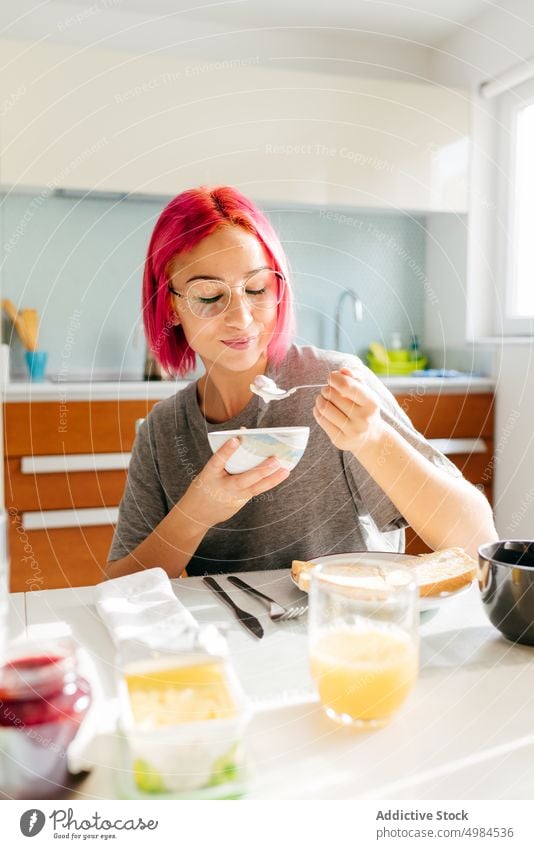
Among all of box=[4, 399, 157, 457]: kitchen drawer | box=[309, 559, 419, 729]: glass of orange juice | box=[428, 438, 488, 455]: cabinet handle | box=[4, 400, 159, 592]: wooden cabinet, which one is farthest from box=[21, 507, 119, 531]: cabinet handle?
box=[309, 559, 419, 729]: glass of orange juice

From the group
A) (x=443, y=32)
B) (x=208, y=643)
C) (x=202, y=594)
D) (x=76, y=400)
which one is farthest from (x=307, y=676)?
(x=443, y=32)

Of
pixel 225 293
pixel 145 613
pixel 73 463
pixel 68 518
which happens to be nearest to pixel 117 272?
pixel 73 463

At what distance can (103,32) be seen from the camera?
171cm

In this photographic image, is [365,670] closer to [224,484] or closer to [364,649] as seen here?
[364,649]

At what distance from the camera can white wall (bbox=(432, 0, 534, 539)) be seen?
1517 millimetres

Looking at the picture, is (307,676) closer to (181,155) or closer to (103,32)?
(181,155)

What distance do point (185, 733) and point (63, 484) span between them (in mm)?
1291

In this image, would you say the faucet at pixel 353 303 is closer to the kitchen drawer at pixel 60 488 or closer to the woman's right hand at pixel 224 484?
the kitchen drawer at pixel 60 488

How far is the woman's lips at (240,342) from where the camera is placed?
844mm

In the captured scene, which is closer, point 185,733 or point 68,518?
point 185,733

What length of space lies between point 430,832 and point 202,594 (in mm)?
250

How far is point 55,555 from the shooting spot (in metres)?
1.50

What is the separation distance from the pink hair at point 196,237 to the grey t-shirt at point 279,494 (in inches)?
2.5

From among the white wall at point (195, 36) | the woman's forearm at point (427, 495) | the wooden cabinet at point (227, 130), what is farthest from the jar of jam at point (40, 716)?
the white wall at point (195, 36)
